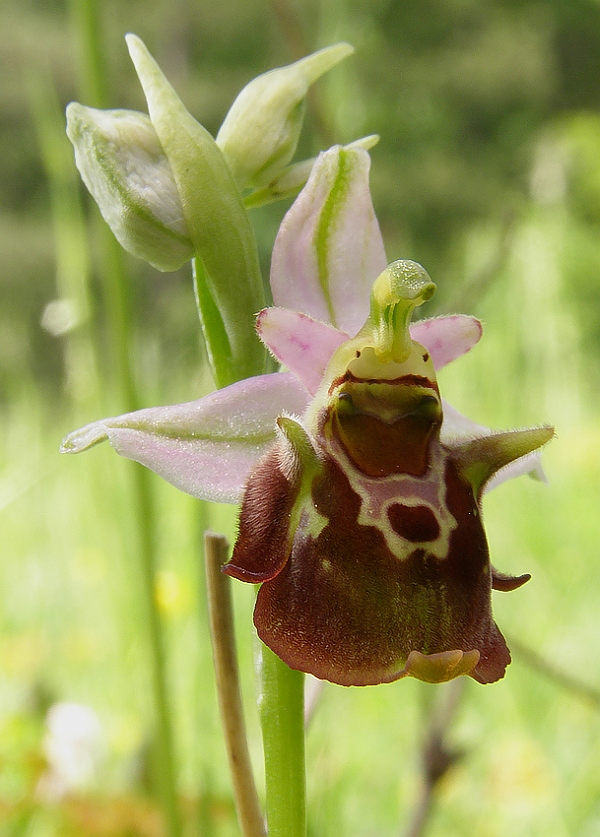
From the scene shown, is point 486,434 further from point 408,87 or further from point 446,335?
point 408,87

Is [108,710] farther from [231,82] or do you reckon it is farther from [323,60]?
[231,82]

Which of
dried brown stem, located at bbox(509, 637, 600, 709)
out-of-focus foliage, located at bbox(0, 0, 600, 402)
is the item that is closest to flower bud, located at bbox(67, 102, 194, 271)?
dried brown stem, located at bbox(509, 637, 600, 709)

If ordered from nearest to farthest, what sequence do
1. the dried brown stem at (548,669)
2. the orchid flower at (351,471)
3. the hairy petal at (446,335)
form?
the orchid flower at (351,471)
the hairy petal at (446,335)
the dried brown stem at (548,669)

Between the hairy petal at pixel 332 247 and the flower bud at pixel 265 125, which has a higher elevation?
the flower bud at pixel 265 125

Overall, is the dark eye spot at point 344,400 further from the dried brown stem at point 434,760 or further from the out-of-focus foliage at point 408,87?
the out-of-focus foliage at point 408,87

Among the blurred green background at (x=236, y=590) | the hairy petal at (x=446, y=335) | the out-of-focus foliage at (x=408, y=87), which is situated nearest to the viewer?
the hairy petal at (x=446, y=335)

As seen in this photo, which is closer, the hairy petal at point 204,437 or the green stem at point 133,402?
the hairy petal at point 204,437

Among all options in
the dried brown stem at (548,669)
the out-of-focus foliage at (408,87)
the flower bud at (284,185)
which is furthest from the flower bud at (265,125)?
the out-of-focus foliage at (408,87)

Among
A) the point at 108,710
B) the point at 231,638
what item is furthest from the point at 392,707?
the point at 231,638

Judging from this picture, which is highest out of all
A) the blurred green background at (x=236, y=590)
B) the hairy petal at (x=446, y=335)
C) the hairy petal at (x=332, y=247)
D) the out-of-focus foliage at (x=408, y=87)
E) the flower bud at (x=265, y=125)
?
the out-of-focus foliage at (x=408, y=87)
